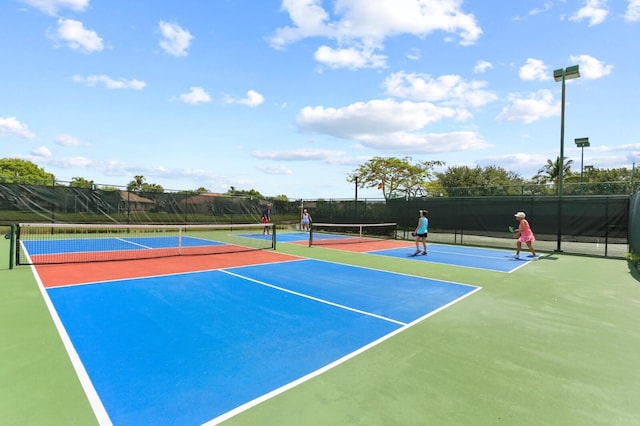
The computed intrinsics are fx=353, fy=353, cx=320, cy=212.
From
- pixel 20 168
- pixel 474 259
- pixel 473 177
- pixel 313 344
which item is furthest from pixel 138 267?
pixel 20 168

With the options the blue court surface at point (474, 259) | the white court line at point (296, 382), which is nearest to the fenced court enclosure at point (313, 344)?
the white court line at point (296, 382)

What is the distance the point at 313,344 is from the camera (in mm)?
4184

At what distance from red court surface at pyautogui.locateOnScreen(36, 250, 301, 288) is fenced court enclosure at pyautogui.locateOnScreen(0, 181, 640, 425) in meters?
0.08

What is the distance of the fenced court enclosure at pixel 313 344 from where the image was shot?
2.88 m

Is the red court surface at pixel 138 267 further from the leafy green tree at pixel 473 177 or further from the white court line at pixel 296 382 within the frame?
the leafy green tree at pixel 473 177

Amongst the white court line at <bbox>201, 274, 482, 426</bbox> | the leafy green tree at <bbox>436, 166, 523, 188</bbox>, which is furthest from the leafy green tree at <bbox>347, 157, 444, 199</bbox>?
the white court line at <bbox>201, 274, 482, 426</bbox>

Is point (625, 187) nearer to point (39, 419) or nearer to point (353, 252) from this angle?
point (353, 252)

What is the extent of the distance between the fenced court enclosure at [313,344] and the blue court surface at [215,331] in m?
0.02

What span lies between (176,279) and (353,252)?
6.98m

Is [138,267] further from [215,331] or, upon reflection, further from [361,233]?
[361,233]

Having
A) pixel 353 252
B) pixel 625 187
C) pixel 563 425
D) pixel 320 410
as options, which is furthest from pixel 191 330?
pixel 625 187

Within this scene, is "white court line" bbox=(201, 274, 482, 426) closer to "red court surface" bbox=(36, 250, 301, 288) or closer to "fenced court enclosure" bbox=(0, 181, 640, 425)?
"fenced court enclosure" bbox=(0, 181, 640, 425)

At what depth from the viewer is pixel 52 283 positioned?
703cm

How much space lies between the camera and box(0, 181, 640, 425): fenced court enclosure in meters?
2.88
